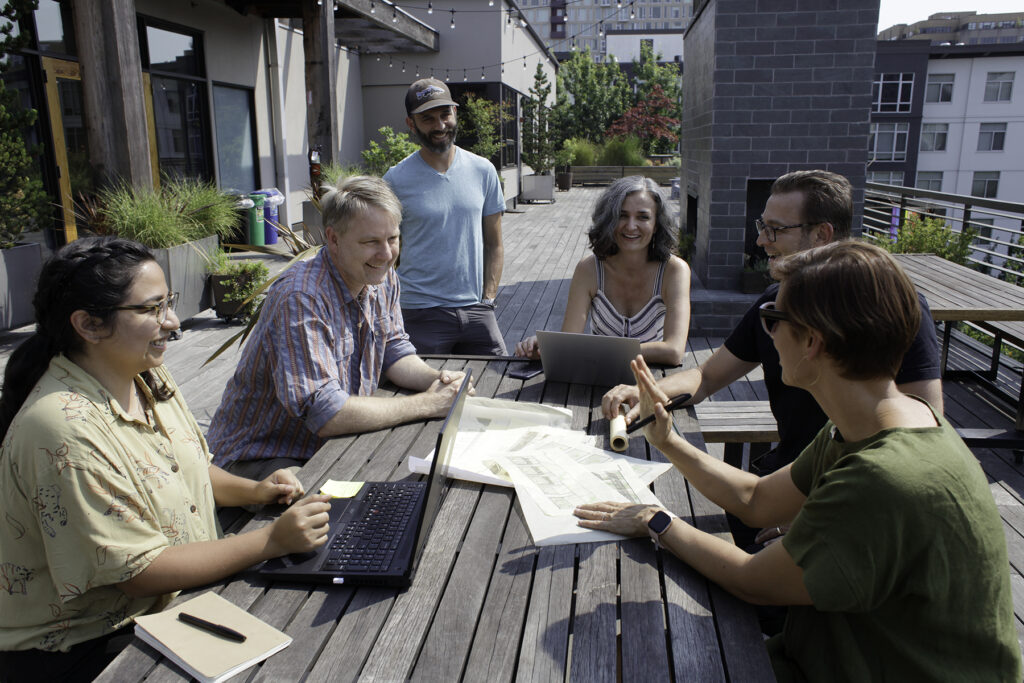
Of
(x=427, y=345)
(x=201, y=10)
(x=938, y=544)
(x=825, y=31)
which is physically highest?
(x=201, y=10)

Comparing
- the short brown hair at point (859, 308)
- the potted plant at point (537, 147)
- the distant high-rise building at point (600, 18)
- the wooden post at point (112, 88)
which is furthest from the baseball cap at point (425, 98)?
the distant high-rise building at point (600, 18)

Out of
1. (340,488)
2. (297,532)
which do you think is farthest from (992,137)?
(297,532)

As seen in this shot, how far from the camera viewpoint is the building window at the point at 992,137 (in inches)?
1441

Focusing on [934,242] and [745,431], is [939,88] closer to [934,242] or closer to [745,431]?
[934,242]

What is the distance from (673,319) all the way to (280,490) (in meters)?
1.66

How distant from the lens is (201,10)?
28.1 ft

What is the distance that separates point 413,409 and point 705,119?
4.56 metres

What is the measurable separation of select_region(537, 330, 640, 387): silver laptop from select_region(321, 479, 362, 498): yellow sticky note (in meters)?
0.77

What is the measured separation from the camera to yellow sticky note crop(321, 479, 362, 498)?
1590 mm

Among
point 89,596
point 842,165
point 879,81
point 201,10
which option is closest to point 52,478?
point 89,596

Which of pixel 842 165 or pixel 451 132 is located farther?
pixel 842 165

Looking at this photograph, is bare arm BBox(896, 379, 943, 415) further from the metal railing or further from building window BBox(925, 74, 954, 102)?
building window BBox(925, 74, 954, 102)

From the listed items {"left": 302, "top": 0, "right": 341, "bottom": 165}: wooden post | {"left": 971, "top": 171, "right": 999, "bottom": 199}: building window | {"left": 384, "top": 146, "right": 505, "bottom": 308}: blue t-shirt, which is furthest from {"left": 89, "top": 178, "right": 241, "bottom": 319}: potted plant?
{"left": 971, "top": 171, "right": 999, "bottom": 199}: building window

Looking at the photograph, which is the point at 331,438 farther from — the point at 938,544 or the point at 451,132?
the point at 451,132
